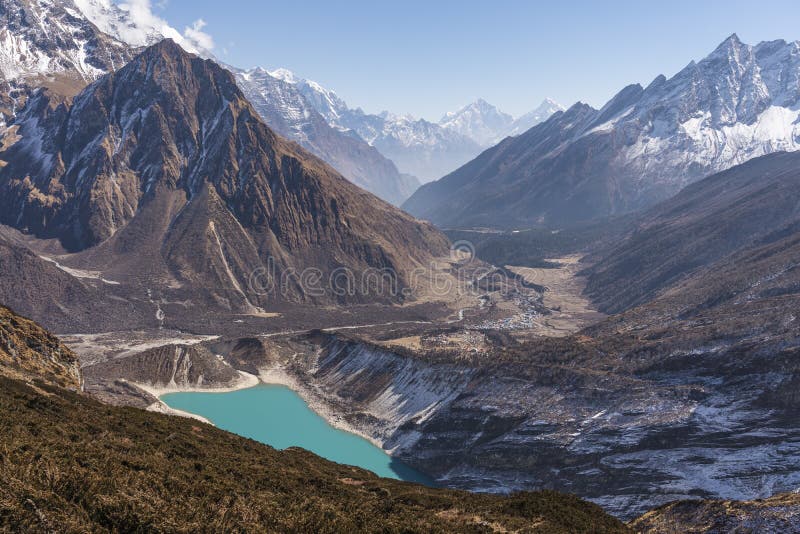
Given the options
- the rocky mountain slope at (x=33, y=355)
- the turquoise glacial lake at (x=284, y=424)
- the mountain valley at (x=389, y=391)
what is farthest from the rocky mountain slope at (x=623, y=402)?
the rocky mountain slope at (x=33, y=355)

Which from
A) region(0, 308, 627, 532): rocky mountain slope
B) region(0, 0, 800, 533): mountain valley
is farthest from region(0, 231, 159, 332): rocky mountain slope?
region(0, 308, 627, 532): rocky mountain slope

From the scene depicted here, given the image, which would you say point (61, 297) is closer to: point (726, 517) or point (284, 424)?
point (284, 424)

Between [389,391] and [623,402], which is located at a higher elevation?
[389,391]

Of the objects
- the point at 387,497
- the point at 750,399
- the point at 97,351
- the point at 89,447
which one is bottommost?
the point at 750,399

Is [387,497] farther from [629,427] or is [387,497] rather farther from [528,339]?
[528,339]

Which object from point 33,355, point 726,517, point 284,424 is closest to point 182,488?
point 726,517

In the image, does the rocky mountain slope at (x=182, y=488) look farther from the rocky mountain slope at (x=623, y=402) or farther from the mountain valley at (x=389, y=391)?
the rocky mountain slope at (x=623, y=402)

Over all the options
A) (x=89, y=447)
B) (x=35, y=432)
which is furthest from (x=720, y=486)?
(x=35, y=432)

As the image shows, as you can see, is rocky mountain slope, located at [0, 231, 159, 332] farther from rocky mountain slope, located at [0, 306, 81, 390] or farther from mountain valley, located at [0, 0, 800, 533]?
rocky mountain slope, located at [0, 306, 81, 390]

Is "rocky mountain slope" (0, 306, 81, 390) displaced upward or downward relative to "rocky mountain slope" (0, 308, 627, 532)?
upward
